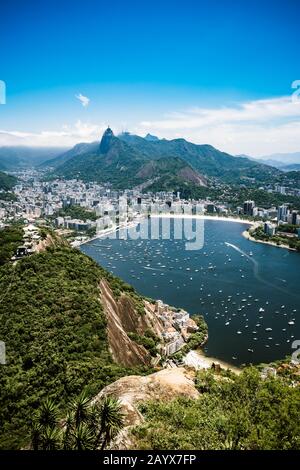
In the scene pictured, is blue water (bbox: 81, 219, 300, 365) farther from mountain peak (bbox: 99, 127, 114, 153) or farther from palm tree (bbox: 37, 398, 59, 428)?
mountain peak (bbox: 99, 127, 114, 153)

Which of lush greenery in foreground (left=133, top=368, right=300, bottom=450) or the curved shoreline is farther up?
lush greenery in foreground (left=133, top=368, right=300, bottom=450)

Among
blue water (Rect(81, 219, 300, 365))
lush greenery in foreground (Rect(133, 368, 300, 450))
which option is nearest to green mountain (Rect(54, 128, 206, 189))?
blue water (Rect(81, 219, 300, 365))

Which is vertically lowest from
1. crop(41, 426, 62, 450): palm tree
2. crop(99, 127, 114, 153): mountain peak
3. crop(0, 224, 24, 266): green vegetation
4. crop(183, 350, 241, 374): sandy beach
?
crop(183, 350, 241, 374): sandy beach

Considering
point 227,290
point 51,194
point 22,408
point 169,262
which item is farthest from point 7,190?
point 22,408

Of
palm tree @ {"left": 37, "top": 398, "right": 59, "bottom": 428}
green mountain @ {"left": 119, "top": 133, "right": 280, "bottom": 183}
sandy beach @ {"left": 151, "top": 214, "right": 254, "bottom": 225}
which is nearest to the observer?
palm tree @ {"left": 37, "top": 398, "right": 59, "bottom": 428}

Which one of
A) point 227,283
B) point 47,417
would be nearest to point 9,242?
point 47,417
